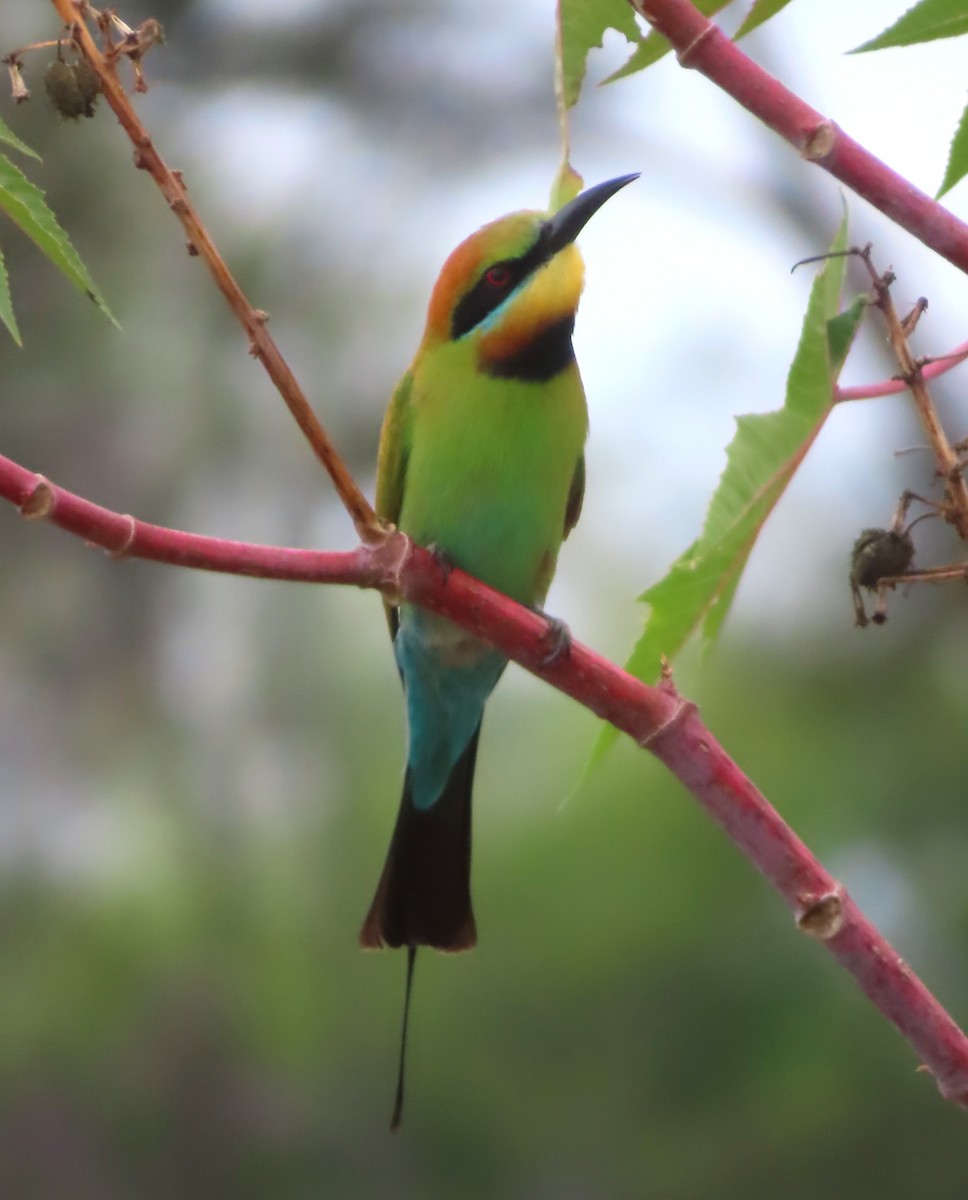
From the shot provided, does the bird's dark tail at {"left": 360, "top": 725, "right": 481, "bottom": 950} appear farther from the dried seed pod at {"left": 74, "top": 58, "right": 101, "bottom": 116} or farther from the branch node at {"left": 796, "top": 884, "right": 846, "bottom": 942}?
the dried seed pod at {"left": 74, "top": 58, "right": 101, "bottom": 116}

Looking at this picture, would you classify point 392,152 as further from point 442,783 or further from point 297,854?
point 442,783

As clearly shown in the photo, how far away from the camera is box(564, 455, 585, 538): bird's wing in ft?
3.38

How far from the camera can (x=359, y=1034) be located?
5.78 ft

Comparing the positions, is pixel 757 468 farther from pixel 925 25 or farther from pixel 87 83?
pixel 87 83

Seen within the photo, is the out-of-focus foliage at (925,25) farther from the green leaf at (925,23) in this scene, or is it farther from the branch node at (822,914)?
the branch node at (822,914)

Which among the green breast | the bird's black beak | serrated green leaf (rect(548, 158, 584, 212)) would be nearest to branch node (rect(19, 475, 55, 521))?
serrated green leaf (rect(548, 158, 584, 212))

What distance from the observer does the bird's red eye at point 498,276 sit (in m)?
0.92

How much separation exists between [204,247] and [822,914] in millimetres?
291

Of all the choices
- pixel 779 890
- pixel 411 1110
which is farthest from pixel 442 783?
pixel 411 1110

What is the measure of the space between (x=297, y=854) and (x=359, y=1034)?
0.81ft

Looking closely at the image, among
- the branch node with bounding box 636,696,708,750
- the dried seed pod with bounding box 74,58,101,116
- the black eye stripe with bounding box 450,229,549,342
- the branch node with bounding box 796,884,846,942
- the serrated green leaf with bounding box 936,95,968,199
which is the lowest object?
the branch node with bounding box 796,884,846,942

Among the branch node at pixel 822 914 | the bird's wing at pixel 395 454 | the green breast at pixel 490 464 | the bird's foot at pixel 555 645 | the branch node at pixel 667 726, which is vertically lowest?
the branch node at pixel 822 914

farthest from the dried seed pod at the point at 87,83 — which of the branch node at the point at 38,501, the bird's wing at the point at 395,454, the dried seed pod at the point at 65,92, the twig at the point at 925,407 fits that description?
the bird's wing at the point at 395,454

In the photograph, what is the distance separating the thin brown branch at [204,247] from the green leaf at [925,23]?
0.62ft
